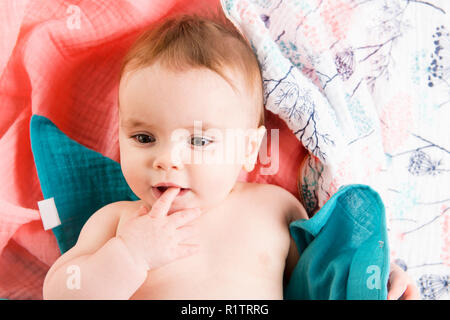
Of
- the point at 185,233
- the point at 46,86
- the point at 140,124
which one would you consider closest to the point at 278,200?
the point at 185,233

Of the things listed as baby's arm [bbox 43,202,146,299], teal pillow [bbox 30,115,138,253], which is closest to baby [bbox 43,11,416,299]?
baby's arm [bbox 43,202,146,299]

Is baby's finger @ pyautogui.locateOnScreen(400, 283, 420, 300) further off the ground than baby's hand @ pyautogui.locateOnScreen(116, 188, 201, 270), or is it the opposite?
baby's hand @ pyautogui.locateOnScreen(116, 188, 201, 270)

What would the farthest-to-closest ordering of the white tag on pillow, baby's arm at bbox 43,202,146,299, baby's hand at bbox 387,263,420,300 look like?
the white tag on pillow
baby's hand at bbox 387,263,420,300
baby's arm at bbox 43,202,146,299

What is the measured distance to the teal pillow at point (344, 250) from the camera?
3.01 feet

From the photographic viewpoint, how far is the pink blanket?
41.9 inches

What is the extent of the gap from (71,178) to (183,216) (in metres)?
0.37

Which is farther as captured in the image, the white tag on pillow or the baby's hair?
the white tag on pillow

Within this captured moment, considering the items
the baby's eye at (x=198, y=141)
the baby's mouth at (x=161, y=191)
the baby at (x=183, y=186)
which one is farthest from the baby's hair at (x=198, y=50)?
the baby's mouth at (x=161, y=191)

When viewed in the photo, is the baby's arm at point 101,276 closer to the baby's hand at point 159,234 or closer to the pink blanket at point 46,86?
the baby's hand at point 159,234

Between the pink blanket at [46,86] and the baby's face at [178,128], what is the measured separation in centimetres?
26

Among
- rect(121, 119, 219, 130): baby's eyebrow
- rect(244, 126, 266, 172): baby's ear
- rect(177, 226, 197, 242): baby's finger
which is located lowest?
rect(177, 226, 197, 242): baby's finger

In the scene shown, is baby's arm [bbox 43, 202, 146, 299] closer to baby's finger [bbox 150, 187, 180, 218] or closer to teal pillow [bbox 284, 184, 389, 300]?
baby's finger [bbox 150, 187, 180, 218]

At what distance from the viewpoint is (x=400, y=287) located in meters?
0.96

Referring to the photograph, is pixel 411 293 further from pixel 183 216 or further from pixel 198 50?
pixel 198 50
